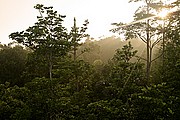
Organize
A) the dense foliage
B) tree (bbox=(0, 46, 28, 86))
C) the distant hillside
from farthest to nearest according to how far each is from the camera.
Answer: the distant hillside, tree (bbox=(0, 46, 28, 86)), the dense foliage

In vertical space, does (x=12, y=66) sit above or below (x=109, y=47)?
below

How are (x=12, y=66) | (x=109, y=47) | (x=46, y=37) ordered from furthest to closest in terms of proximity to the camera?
(x=109, y=47), (x=12, y=66), (x=46, y=37)

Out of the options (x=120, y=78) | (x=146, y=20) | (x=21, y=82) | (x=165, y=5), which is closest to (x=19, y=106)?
(x=120, y=78)

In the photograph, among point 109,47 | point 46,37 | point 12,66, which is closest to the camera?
point 46,37

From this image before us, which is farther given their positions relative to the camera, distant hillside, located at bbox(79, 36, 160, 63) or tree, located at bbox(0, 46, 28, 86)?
distant hillside, located at bbox(79, 36, 160, 63)

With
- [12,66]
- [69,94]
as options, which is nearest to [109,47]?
[12,66]

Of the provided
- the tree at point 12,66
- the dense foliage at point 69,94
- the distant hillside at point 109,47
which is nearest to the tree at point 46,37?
the dense foliage at point 69,94

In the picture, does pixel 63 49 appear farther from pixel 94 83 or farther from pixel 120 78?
pixel 94 83

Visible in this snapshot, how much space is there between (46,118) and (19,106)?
1632mm

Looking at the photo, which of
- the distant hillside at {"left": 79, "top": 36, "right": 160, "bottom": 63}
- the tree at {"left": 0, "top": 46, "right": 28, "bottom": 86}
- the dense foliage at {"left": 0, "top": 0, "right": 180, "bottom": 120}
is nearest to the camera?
the dense foliage at {"left": 0, "top": 0, "right": 180, "bottom": 120}

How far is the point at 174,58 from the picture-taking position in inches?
679

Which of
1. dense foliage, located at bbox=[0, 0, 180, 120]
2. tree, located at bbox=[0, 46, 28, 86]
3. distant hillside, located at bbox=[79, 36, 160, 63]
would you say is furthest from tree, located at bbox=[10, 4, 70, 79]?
distant hillside, located at bbox=[79, 36, 160, 63]

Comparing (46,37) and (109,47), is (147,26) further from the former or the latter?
(109,47)

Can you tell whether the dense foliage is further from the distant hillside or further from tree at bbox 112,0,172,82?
the distant hillside
